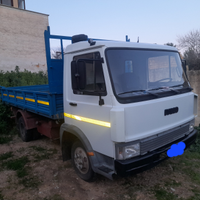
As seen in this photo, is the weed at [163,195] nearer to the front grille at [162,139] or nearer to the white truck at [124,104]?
the white truck at [124,104]

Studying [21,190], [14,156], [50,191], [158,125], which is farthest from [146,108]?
[14,156]

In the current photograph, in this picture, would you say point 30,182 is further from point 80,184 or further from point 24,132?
point 24,132

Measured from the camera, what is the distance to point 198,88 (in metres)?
6.51

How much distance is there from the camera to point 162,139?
3.12m

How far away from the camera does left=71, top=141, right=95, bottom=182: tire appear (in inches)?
139

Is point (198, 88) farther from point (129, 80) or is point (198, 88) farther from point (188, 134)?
point (129, 80)

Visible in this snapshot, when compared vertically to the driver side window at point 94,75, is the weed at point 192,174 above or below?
below

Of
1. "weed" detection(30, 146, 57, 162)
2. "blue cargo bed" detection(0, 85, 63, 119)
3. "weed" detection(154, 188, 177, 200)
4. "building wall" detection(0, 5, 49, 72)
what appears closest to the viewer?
"weed" detection(154, 188, 177, 200)

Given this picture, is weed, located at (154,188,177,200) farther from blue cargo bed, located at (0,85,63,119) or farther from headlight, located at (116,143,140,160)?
blue cargo bed, located at (0,85,63,119)

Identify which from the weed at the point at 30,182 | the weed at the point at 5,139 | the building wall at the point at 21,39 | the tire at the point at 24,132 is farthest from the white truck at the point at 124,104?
the building wall at the point at 21,39

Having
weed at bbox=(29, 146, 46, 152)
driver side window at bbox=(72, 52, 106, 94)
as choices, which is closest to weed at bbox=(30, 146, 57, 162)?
weed at bbox=(29, 146, 46, 152)

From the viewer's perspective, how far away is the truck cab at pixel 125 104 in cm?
279

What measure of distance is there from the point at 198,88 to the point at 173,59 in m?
3.39

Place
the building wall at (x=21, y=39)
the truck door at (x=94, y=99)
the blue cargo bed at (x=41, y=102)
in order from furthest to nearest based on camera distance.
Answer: the building wall at (x=21, y=39) < the blue cargo bed at (x=41, y=102) < the truck door at (x=94, y=99)
